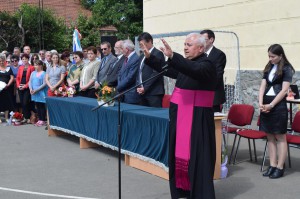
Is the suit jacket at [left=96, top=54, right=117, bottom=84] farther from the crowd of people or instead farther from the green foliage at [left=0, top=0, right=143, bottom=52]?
the green foliage at [left=0, top=0, right=143, bottom=52]

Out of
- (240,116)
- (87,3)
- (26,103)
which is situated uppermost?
(87,3)

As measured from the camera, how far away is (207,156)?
181 inches

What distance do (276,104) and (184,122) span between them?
1.87 meters

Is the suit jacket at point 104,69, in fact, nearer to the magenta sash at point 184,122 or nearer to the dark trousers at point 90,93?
the dark trousers at point 90,93

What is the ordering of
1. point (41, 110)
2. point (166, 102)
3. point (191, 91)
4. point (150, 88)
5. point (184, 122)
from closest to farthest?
point (191, 91) < point (184, 122) < point (150, 88) < point (166, 102) < point (41, 110)

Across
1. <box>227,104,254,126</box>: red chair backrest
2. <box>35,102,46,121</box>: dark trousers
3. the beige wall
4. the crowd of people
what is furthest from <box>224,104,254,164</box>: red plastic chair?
<box>35,102,46,121</box>: dark trousers

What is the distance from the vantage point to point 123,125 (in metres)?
6.81

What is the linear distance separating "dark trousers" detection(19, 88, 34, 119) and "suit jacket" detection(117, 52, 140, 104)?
440 cm

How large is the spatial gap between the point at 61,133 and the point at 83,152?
1.88m

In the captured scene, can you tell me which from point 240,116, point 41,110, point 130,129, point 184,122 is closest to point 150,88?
point 130,129

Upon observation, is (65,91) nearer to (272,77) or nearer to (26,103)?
(26,103)

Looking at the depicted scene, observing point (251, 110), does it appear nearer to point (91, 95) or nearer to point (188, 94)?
point (188, 94)

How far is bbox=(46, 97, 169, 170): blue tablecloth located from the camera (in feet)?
19.6

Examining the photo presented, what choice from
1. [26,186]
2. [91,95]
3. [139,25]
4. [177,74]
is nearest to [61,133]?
[91,95]
